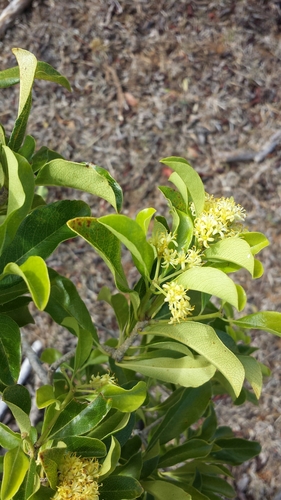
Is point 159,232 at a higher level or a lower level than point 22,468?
higher

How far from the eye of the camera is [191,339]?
0.86 m

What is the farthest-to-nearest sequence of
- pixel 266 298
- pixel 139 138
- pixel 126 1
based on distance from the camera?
pixel 126 1 < pixel 139 138 < pixel 266 298

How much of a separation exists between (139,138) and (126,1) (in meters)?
0.94

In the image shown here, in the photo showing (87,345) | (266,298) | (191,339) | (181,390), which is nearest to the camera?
(191,339)

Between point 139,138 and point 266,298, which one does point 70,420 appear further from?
point 139,138

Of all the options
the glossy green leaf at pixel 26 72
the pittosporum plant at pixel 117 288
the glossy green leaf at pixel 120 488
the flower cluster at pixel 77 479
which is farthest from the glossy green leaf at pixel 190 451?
the glossy green leaf at pixel 26 72

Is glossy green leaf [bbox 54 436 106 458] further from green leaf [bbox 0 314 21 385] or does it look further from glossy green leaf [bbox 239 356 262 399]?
glossy green leaf [bbox 239 356 262 399]

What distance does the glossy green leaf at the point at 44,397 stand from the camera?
0.97 metres

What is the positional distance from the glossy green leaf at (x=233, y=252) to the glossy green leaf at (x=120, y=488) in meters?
0.49

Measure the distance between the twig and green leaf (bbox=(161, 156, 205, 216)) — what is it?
2.75 meters

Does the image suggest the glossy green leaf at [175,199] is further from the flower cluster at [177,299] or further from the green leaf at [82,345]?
the green leaf at [82,345]

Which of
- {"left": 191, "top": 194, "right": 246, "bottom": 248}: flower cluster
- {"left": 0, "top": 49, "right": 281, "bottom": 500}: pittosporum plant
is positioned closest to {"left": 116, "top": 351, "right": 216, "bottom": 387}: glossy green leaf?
{"left": 0, "top": 49, "right": 281, "bottom": 500}: pittosporum plant

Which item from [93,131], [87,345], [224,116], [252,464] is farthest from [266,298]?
[87,345]

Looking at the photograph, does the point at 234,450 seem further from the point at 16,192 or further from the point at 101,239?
the point at 16,192
